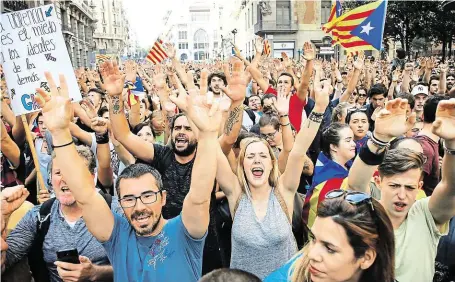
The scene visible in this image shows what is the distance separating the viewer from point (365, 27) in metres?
8.79

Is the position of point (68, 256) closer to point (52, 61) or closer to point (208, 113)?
point (208, 113)

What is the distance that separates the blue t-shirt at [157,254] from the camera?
2.38 metres

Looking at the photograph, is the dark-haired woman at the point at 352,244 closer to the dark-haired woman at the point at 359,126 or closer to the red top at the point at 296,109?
the dark-haired woman at the point at 359,126

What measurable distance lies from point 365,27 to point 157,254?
7.49 meters

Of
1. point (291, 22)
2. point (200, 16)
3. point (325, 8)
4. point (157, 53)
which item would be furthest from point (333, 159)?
point (200, 16)

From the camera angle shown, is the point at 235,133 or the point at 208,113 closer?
the point at 208,113

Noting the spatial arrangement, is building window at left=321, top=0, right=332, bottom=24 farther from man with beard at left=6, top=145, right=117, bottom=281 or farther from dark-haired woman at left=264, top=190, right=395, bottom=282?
dark-haired woman at left=264, top=190, right=395, bottom=282

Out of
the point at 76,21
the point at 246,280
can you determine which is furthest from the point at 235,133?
the point at 76,21

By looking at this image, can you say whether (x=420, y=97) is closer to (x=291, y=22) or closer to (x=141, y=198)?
(x=141, y=198)

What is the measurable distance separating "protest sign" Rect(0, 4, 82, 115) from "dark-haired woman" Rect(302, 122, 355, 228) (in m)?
2.04

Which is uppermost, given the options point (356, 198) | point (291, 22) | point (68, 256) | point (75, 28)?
point (75, 28)

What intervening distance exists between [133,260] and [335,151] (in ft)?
6.75

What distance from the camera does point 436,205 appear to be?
2576mm

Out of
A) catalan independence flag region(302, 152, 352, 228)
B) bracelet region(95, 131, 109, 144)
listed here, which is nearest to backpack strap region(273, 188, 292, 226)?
catalan independence flag region(302, 152, 352, 228)
